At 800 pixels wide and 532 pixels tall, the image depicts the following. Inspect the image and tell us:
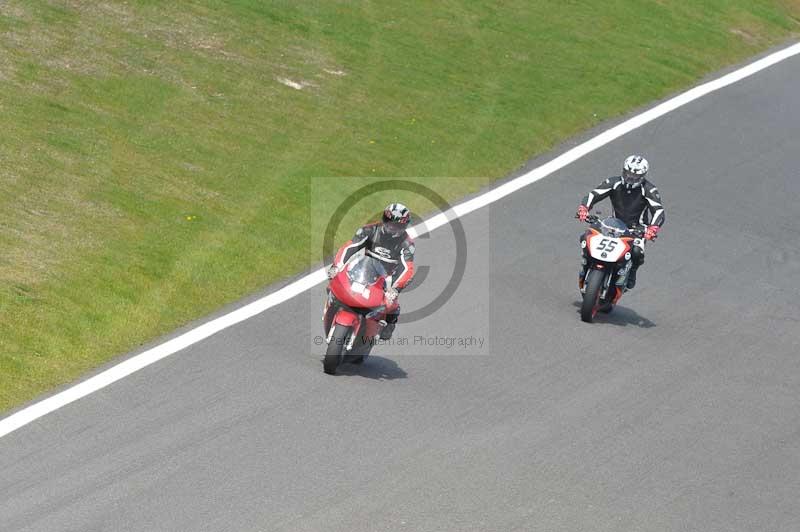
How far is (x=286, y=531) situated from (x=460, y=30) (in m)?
20.8

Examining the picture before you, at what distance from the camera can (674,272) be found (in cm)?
1892

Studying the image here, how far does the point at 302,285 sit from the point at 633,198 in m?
4.82

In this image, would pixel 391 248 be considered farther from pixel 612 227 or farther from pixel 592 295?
pixel 612 227

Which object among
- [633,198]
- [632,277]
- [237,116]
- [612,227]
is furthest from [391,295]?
[237,116]

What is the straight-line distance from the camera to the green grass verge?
16.2 metres

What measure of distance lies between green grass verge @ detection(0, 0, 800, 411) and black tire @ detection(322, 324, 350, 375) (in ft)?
8.26

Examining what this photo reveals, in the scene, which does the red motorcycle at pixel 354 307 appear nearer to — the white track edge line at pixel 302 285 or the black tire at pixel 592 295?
the white track edge line at pixel 302 285

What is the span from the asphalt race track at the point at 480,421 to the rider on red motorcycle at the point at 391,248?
1.10m

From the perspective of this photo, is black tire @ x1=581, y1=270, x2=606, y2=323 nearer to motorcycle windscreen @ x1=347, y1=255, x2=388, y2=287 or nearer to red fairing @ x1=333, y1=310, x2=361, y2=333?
motorcycle windscreen @ x1=347, y1=255, x2=388, y2=287

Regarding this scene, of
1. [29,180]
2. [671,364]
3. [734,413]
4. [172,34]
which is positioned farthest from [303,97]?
[734,413]

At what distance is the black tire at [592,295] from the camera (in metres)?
16.4

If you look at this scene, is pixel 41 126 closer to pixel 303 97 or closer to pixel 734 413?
pixel 303 97

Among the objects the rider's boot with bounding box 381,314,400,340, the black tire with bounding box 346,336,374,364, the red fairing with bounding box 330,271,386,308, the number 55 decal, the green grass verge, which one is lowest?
the green grass verge

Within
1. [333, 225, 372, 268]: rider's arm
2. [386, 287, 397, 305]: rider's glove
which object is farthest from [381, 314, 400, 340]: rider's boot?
[333, 225, 372, 268]: rider's arm
